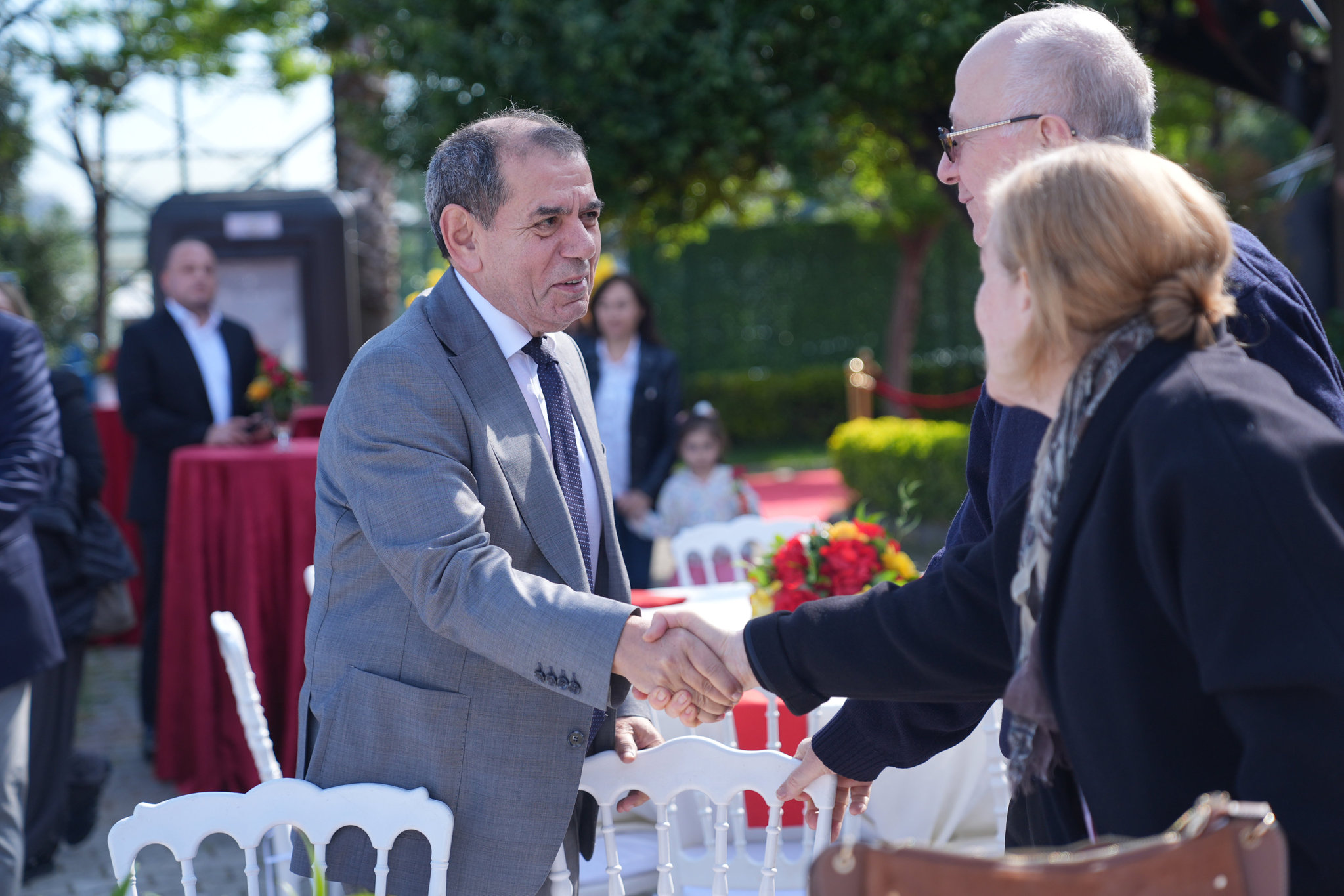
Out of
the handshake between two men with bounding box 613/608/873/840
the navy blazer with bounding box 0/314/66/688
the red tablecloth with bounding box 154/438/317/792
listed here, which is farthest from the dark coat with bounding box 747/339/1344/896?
the red tablecloth with bounding box 154/438/317/792

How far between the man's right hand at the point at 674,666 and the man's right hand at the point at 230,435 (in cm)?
397

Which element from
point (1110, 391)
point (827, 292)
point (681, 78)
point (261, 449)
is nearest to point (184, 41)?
point (681, 78)

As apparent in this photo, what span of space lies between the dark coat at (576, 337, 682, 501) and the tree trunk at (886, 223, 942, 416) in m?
Result: 11.9

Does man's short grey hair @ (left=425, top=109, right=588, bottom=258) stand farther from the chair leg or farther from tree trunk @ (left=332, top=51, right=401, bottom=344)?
tree trunk @ (left=332, top=51, right=401, bottom=344)

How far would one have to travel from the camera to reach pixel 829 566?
327 centimetres

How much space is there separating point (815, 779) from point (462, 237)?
118 cm

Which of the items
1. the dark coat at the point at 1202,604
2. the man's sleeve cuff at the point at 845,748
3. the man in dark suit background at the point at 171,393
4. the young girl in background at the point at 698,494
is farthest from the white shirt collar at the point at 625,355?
the dark coat at the point at 1202,604

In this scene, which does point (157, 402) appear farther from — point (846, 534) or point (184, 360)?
point (846, 534)

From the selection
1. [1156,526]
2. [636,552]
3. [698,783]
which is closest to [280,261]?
[636,552]

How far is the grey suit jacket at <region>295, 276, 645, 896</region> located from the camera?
6.38 feet

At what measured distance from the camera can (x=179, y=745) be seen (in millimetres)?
5223

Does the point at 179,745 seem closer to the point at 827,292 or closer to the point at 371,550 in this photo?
the point at 371,550

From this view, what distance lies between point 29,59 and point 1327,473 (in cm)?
1474

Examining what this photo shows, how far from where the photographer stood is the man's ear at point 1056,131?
2.02 metres
